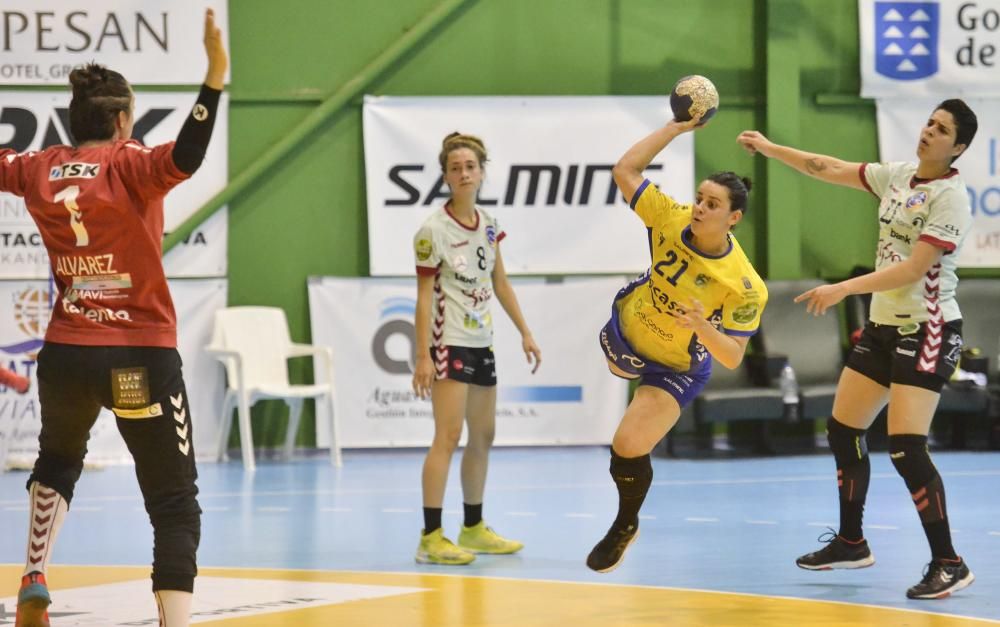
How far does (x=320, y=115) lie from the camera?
1176 cm

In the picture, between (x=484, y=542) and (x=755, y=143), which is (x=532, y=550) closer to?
(x=484, y=542)

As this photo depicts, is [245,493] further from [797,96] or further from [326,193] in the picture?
[797,96]

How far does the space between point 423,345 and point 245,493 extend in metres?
3.15

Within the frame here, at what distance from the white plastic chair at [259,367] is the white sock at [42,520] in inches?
239

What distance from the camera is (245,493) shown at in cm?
938

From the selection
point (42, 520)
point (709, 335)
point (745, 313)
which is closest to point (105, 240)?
point (42, 520)

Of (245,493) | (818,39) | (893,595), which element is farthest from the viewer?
(818,39)

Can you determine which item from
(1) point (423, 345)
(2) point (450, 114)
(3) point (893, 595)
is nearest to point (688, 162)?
(2) point (450, 114)

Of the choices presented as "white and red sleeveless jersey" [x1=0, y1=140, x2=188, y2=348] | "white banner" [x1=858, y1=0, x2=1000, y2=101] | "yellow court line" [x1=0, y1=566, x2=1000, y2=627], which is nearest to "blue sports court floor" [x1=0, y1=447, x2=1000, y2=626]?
"yellow court line" [x1=0, y1=566, x2=1000, y2=627]

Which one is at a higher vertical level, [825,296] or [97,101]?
[97,101]

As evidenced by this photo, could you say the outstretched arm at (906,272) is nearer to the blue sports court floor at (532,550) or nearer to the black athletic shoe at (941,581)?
the black athletic shoe at (941,581)

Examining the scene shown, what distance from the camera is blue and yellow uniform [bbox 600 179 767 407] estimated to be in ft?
18.2

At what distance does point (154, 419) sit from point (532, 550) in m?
3.13

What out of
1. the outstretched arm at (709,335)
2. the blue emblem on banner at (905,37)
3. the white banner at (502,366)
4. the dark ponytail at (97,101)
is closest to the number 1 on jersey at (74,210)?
the dark ponytail at (97,101)
